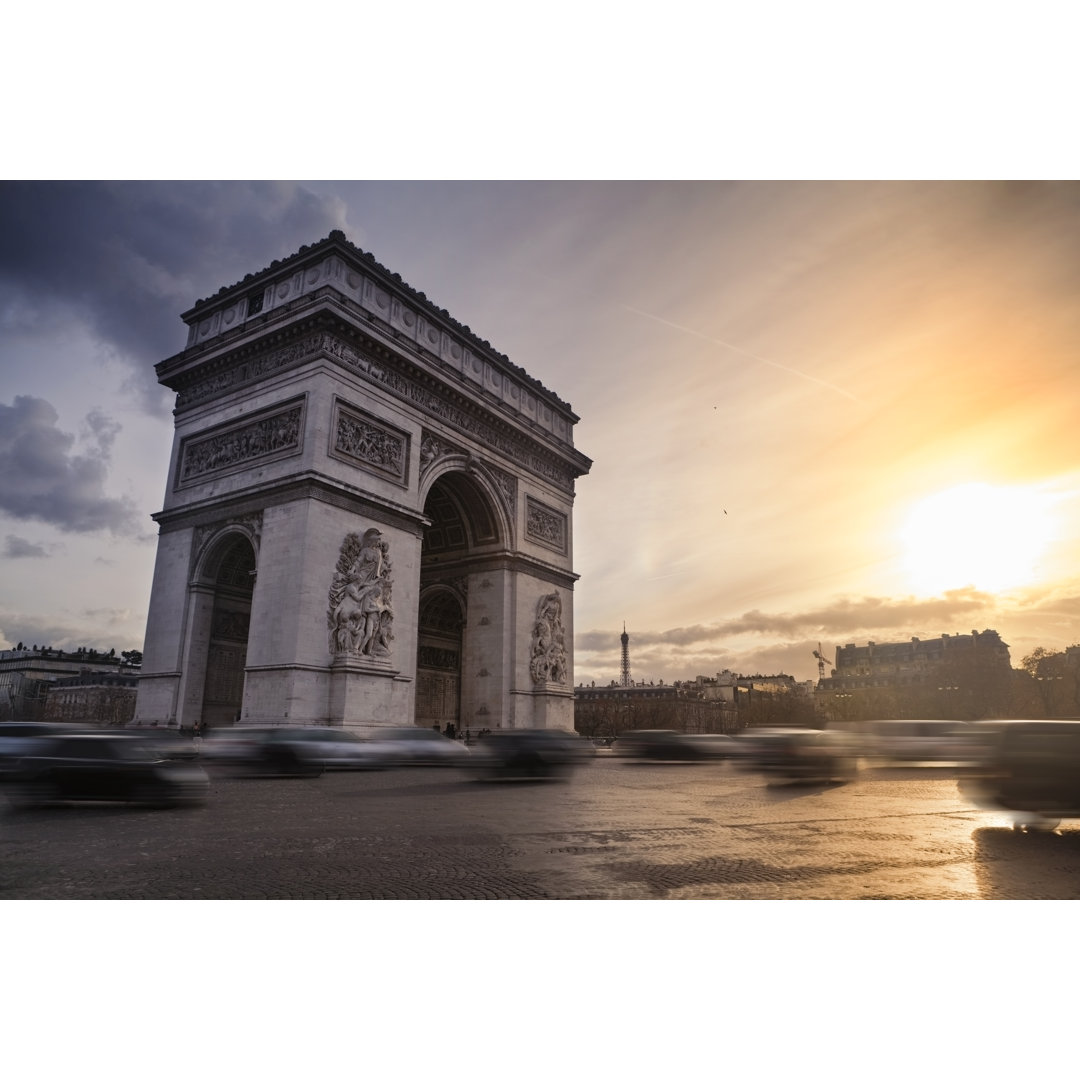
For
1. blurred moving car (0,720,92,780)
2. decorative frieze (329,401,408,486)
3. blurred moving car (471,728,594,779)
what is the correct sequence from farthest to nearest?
decorative frieze (329,401,408,486) < blurred moving car (471,728,594,779) < blurred moving car (0,720,92,780)

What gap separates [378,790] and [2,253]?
9.02 metres

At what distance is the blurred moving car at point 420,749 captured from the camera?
1880cm

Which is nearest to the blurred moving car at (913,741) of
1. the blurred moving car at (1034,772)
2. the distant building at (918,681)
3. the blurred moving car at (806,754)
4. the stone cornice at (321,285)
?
the distant building at (918,681)

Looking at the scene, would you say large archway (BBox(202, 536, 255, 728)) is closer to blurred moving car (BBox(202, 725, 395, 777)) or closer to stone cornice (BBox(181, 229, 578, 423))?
blurred moving car (BBox(202, 725, 395, 777))

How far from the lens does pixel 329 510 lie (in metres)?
23.0

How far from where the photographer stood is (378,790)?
13.3m

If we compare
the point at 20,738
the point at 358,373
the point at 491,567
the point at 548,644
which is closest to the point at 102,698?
the point at 491,567

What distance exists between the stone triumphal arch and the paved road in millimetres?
11014

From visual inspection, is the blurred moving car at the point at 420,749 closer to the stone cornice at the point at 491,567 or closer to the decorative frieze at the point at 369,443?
the decorative frieze at the point at 369,443

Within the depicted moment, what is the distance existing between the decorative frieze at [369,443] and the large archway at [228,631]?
14.1 ft

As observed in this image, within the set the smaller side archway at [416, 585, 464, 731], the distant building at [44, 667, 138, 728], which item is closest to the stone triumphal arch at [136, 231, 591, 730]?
the smaller side archway at [416, 585, 464, 731]

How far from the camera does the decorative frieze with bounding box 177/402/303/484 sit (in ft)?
77.6
